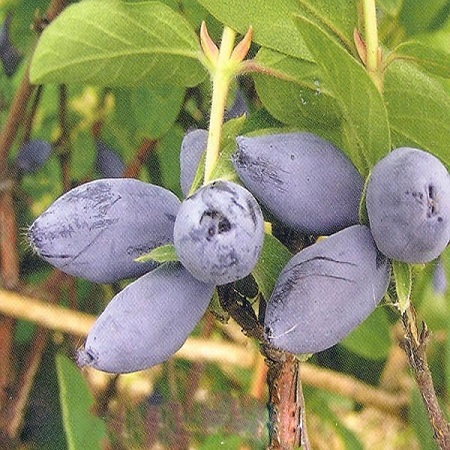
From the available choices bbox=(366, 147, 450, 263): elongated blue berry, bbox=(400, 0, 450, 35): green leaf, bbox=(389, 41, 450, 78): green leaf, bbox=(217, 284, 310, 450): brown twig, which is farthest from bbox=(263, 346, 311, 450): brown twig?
bbox=(400, 0, 450, 35): green leaf

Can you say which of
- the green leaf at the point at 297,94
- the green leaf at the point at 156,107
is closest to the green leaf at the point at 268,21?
the green leaf at the point at 297,94

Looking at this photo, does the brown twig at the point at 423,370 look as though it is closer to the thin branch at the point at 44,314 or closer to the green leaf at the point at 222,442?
the green leaf at the point at 222,442

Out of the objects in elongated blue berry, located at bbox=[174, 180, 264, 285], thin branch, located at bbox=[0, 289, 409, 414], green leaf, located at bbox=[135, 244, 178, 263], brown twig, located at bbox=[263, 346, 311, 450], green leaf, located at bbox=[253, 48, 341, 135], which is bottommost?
thin branch, located at bbox=[0, 289, 409, 414]

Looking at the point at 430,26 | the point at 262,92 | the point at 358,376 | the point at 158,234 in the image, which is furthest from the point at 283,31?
the point at 358,376

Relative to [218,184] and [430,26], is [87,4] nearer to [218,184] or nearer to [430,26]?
[218,184]

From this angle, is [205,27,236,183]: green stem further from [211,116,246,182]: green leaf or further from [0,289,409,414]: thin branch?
[0,289,409,414]: thin branch

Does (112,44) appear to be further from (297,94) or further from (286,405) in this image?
Answer: (286,405)
